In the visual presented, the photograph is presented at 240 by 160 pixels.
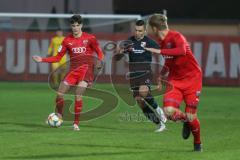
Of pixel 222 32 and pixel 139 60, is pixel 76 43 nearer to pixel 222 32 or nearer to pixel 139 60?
pixel 139 60

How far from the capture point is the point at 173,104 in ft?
38.6

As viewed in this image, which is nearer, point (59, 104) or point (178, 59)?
point (178, 59)

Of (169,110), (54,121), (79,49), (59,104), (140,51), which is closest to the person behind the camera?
(169,110)

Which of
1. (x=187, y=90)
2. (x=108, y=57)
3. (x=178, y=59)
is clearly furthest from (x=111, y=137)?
(x=108, y=57)

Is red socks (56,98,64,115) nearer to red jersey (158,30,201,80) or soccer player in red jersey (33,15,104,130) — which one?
soccer player in red jersey (33,15,104,130)

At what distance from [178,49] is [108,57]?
61.8 feet

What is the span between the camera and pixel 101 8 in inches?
1563

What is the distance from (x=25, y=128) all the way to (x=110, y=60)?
1490 centimetres

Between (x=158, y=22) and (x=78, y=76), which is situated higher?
(x=158, y=22)

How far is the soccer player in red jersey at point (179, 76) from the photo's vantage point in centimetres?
1171

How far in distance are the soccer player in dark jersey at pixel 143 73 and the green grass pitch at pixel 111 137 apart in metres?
0.33

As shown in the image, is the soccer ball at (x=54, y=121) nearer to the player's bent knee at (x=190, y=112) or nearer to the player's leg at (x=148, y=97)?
the player's leg at (x=148, y=97)

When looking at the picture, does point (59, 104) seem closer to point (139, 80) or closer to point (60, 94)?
point (60, 94)

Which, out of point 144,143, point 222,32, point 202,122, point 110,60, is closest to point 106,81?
point 110,60
